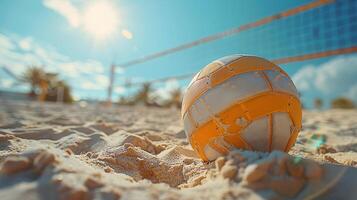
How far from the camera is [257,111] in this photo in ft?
4.83

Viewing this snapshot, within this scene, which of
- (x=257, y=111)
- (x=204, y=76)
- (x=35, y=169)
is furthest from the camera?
(x=204, y=76)

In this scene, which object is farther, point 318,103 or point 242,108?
point 318,103

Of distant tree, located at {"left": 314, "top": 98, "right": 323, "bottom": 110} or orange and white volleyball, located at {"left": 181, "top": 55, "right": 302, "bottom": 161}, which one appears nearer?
orange and white volleyball, located at {"left": 181, "top": 55, "right": 302, "bottom": 161}

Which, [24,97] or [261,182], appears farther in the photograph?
[24,97]

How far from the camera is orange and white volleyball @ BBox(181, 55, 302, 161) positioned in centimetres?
148

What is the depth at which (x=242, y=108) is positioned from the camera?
1466 millimetres

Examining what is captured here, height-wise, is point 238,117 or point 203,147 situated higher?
point 238,117

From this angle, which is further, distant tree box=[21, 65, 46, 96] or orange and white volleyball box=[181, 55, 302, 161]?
distant tree box=[21, 65, 46, 96]

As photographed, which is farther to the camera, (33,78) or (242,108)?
(33,78)

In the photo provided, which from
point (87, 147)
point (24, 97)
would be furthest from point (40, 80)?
point (87, 147)

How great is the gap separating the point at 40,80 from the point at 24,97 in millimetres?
2835

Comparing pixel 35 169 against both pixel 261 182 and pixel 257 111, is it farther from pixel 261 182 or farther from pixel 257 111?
pixel 257 111

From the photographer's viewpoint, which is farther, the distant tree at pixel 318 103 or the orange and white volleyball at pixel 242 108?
the distant tree at pixel 318 103

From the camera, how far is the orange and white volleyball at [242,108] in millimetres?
1476
